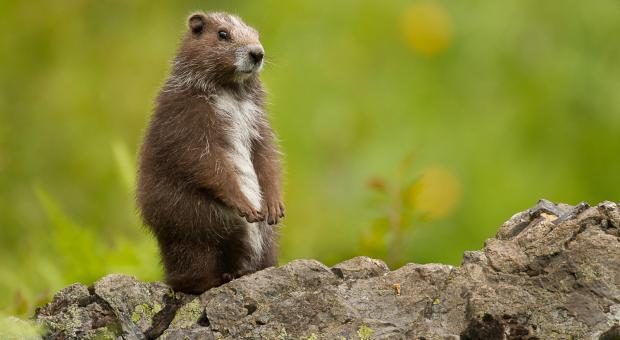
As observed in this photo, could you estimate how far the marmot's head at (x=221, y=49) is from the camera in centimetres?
930

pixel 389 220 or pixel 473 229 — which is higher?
pixel 473 229

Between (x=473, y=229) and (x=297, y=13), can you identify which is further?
(x=297, y=13)

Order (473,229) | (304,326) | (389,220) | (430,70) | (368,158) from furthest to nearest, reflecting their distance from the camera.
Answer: (430,70) → (368,158) → (473,229) → (389,220) → (304,326)

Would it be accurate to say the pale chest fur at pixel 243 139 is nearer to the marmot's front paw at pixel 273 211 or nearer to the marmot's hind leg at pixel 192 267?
the marmot's front paw at pixel 273 211

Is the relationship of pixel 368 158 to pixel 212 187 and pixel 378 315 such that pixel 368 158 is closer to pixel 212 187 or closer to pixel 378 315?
pixel 212 187

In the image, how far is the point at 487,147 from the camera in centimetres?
1600

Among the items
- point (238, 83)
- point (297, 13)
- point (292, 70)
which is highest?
point (297, 13)

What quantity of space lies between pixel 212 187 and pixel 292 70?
8.31 metres

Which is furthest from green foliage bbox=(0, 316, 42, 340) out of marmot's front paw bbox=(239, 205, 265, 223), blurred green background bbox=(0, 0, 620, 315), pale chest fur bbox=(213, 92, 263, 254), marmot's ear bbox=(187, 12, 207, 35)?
blurred green background bbox=(0, 0, 620, 315)

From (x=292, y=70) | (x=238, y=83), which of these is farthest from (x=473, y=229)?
(x=238, y=83)

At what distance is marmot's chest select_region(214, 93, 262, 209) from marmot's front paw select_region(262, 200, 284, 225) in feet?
0.21

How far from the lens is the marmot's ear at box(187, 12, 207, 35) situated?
9.72 meters

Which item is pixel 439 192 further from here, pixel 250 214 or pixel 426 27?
pixel 250 214

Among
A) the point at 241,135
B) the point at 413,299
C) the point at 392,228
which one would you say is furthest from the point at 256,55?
the point at 413,299
